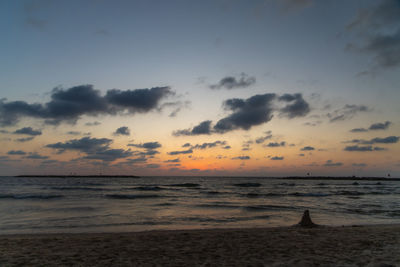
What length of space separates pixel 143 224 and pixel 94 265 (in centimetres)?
818

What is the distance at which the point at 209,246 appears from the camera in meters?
8.59

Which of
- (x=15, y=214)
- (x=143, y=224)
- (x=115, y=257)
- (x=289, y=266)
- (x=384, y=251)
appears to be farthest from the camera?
(x=15, y=214)

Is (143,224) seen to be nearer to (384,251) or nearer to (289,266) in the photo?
(289,266)

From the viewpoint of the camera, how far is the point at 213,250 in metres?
8.02

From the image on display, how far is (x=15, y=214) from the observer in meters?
17.2

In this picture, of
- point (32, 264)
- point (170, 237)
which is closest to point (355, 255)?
point (170, 237)

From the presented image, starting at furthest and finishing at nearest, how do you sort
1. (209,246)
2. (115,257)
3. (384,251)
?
1. (209,246)
2. (384,251)
3. (115,257)

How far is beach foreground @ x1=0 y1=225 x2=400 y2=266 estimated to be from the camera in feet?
22.1

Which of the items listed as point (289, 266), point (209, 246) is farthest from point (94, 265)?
point (289, 266)

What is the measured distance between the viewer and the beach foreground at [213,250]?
22.1 feet

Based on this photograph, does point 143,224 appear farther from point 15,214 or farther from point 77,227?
point 15,214

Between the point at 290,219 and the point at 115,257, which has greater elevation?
the point at 115,257

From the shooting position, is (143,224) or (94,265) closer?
(94,265)

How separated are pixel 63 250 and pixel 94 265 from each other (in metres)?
2.27
